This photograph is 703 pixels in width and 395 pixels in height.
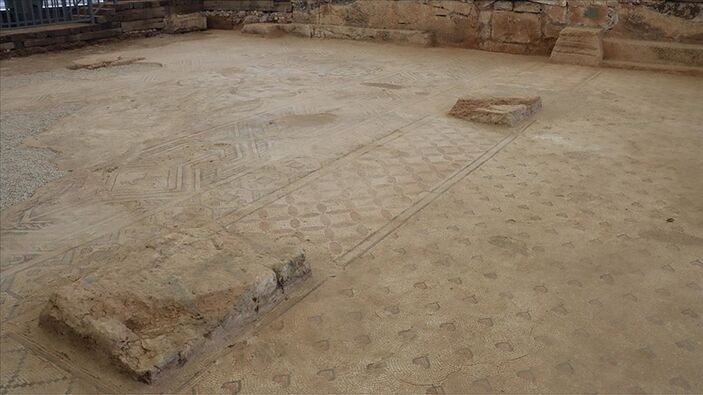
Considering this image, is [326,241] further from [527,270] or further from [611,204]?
[611,204]

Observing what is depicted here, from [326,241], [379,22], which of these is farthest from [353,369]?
[379,22]

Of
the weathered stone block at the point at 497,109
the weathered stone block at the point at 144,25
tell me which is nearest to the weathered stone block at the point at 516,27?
the weathered stone block at the point at 497,109

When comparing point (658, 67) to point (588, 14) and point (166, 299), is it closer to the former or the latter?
point (588, 14)

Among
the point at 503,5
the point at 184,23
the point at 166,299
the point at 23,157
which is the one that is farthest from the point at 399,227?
the point at 184,23

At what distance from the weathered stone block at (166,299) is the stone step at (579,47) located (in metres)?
6.14

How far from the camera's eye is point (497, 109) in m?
4.63

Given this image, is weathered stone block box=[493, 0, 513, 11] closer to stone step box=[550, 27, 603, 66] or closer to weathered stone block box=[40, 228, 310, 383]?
stone step box=[550, 27, 603, 66]

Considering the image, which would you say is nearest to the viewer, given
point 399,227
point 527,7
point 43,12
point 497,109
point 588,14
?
point 399,227

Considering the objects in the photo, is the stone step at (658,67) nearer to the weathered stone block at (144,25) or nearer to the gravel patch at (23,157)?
the gravel patch at (23,157)

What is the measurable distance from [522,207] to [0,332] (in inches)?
101

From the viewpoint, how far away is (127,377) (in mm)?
1783

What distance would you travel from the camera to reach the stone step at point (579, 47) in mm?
6969

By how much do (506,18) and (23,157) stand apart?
675 cm

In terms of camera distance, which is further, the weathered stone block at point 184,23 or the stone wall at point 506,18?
the weathered stone block at point 184,23
